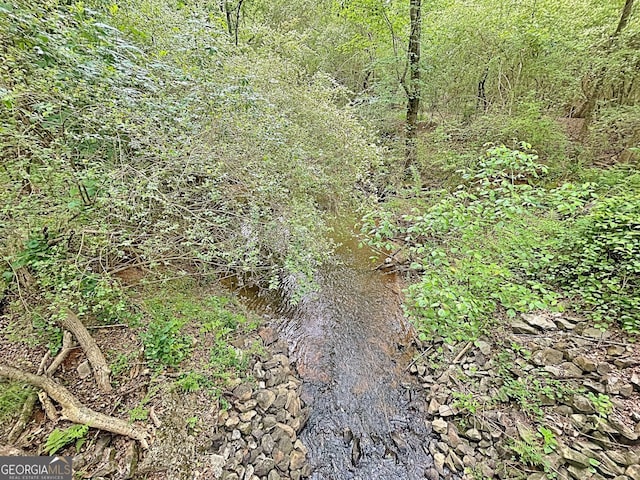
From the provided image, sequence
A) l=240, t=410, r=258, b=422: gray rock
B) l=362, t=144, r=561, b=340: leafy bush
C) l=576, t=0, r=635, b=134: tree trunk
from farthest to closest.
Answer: l=576, t=0, r=635, b=134: tree trunk < l=240, t=410, r=258, b=422: gray rock < l=362, t=144, r=561, b=340: leafy bush

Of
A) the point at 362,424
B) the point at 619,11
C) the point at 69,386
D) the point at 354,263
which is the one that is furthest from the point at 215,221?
the point at 619,11

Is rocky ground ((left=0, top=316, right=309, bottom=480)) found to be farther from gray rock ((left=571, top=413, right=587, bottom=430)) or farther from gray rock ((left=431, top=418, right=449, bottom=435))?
gray rock ((left=571, top=413, right=587, bottom=430))

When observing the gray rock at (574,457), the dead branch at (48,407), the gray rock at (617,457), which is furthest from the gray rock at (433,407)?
the dead branch at (48,407)

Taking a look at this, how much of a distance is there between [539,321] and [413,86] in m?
6.19

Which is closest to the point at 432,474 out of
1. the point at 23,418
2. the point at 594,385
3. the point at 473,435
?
the point at 473,435

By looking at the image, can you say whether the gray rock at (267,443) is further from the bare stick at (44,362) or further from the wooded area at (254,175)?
the bare stick at (44,362)

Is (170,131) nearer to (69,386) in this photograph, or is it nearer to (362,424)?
(69,386)

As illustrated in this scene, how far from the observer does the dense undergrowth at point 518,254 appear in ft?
8.87

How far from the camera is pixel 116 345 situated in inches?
129

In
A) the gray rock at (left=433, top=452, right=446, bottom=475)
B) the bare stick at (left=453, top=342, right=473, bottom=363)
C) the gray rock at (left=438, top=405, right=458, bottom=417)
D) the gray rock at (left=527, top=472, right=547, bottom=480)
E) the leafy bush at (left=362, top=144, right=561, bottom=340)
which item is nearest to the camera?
the gray rock at (left=527, top=472, right=547, bottom=480)

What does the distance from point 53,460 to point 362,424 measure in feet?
9.88

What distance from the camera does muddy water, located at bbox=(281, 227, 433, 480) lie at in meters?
3.17

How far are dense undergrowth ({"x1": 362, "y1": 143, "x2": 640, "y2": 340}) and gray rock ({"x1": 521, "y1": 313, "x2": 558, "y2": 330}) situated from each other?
296 mm

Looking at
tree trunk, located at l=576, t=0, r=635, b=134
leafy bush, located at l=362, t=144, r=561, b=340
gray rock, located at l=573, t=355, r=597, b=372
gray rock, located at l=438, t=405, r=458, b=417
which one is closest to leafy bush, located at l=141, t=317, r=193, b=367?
leafy bush, located at l=362, t=144, r=561, b=340
